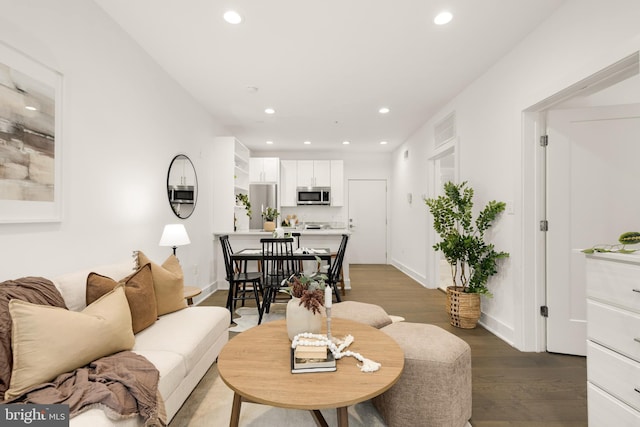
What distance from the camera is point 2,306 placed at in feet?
4.21

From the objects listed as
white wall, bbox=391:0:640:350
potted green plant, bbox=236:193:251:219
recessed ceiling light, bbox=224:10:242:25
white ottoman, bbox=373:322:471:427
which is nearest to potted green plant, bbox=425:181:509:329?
white wall, bbox=391:0:640:350

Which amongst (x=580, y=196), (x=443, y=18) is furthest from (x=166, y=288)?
(x=580, y=196)

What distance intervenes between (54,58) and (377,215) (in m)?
6.29

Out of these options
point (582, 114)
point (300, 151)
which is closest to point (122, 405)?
point (582, 114)

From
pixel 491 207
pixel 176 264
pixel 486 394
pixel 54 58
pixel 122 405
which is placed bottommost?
pixel 486 394

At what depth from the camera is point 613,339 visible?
4.77 feet

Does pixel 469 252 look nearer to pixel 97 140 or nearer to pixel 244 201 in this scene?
pixel 97 140

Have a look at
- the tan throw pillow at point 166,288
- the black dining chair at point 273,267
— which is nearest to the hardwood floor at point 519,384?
the black dining chair at point 273,267

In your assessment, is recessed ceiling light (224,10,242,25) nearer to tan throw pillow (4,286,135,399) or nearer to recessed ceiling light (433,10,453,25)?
recessed ceiling light (433,10,453,25)

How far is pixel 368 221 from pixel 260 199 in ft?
8.77

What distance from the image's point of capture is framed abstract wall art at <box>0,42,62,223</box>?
63.0 inches

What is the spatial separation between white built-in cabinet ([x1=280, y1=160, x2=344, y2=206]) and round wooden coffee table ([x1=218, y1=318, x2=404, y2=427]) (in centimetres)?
516

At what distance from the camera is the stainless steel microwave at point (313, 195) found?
6.75 metres

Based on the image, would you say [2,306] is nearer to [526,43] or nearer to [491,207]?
[491,207]
